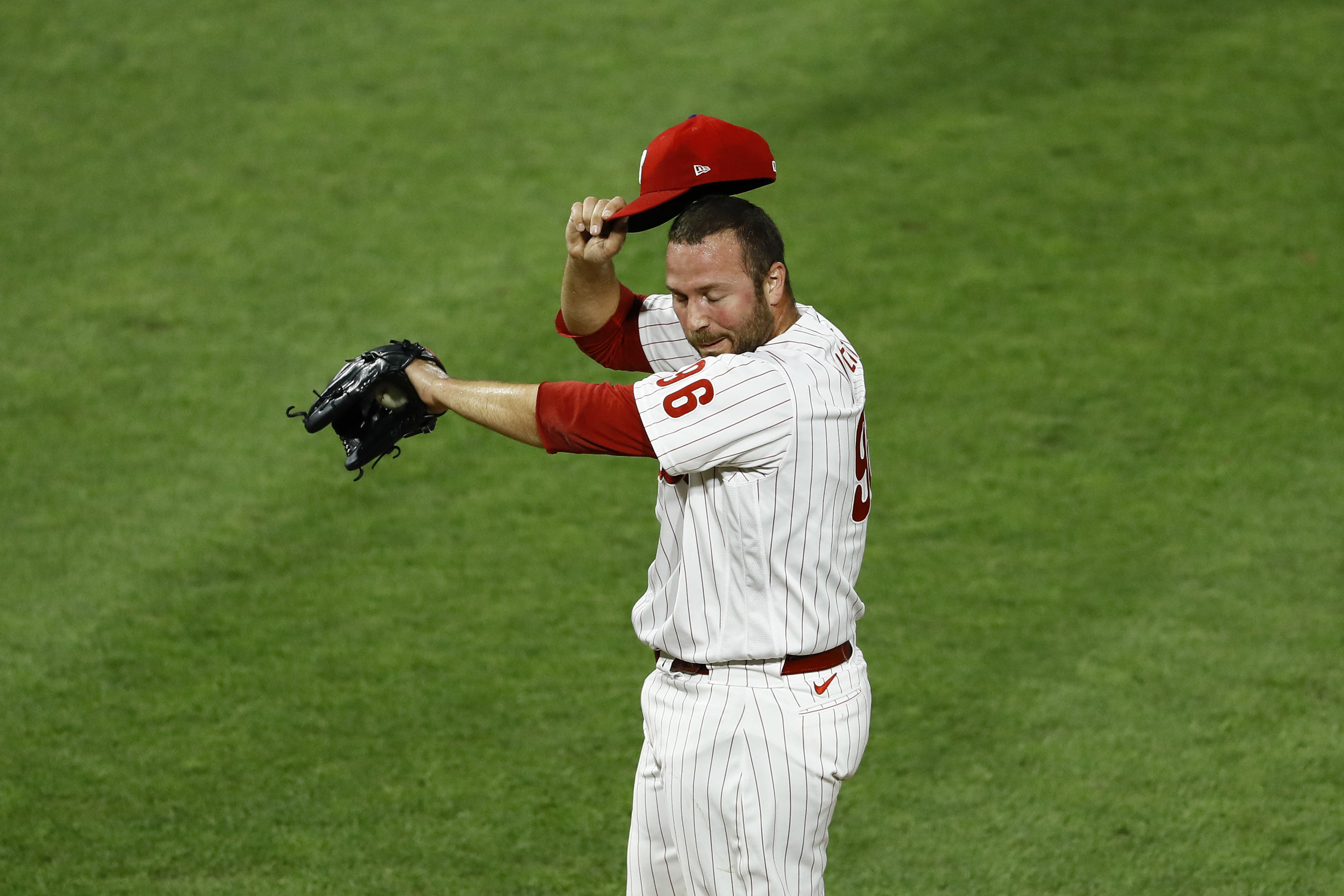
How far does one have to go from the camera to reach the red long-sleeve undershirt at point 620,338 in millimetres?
3277

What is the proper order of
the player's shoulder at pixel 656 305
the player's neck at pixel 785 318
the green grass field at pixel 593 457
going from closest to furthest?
1. the player's neck at pixel 785 318
2. the player's shoulder at pixel 656 305
3. the green grass field at pixel 593 457

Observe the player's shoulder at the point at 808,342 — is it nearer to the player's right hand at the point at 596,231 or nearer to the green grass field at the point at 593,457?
the player's right hand at the point at 596,231

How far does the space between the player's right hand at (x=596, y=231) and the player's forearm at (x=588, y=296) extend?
4 cm

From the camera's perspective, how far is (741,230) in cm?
274

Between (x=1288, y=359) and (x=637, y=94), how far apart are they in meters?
4.05

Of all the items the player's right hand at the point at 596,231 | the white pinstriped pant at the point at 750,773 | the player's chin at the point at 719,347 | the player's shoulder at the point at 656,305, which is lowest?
the white pinstriped pant at the point at 750,773

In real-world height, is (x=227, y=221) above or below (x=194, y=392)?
above

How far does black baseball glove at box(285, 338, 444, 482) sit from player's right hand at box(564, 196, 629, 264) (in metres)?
0.41

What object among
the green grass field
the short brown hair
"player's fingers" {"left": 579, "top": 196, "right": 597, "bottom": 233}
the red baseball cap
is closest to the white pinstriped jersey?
the short brown hair

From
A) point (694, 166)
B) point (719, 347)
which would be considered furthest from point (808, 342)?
point (694, 166)

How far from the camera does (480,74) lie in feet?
30.2

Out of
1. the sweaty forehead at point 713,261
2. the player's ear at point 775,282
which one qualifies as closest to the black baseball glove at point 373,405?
the sweaty forehead at point 713,261

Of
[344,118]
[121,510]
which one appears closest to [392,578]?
[121,510]

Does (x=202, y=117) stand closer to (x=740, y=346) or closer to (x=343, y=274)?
(x=343, y=274)
